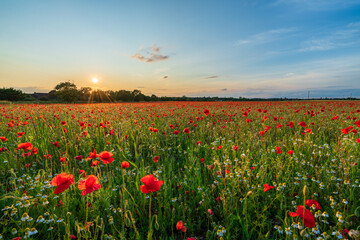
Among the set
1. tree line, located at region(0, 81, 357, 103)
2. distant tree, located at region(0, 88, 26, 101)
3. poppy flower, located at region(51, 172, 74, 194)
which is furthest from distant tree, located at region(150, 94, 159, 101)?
poppy flower, located at region(51, 172, 74, 194)

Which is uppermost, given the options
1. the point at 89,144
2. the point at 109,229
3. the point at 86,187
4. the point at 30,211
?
the point at 86,187

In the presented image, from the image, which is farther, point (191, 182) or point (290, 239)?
point (191, 182)

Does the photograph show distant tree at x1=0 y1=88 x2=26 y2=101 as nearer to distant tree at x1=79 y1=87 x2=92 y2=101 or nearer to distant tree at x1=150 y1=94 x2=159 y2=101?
distant tree at x1=79 y1=87 x2=92 y2=101

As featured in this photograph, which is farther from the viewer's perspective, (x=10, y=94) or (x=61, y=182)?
(x=10, y=94)

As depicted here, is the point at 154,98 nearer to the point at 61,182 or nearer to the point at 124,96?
the point at 124,96

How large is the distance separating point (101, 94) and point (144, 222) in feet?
219

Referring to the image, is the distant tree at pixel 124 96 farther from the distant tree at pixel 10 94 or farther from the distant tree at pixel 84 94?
the distant tree at pixel 10 94

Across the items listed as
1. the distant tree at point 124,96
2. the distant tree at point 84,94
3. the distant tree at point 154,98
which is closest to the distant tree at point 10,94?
the distant tree at point 84,94

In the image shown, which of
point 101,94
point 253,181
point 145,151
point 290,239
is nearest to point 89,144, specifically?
point 145,151

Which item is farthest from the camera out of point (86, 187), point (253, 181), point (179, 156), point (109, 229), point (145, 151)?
point (145, 151)

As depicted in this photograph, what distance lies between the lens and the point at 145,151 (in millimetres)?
4672

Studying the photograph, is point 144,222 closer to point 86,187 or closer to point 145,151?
point 86,187

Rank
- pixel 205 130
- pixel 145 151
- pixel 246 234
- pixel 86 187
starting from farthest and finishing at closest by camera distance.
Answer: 1. pixel 205 130
2. pixel 145 151
3. pixel 246 234
4. pixel 86 187

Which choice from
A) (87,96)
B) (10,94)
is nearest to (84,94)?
(87,96)
